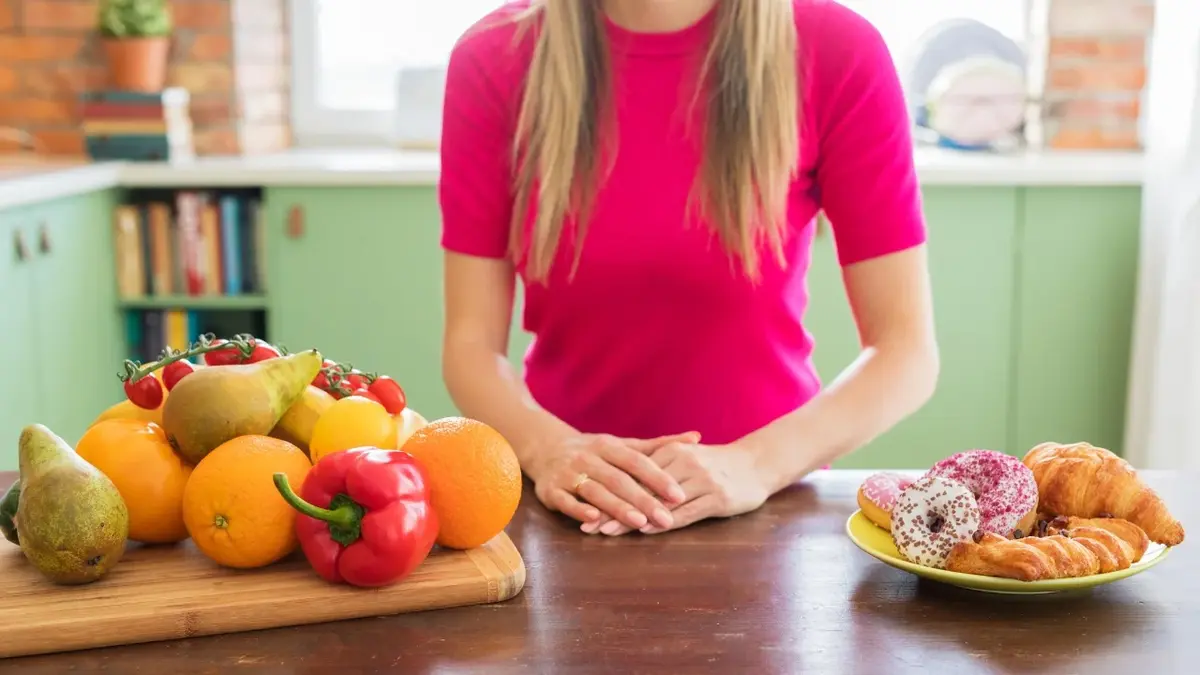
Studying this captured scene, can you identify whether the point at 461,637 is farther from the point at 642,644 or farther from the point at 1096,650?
the point at 1096,650

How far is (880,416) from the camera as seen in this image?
1.50 meters

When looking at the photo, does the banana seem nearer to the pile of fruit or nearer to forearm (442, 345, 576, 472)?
the pile of fruit

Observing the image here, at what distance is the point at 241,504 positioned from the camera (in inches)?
40.9

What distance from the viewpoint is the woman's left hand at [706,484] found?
4.07 ft

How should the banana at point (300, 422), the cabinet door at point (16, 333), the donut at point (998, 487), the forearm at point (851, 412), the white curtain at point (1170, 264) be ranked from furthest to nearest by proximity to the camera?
1. the white curtain at point (1170, 264)
2. the cabinet door at point (16, 333)
3. the forearm at point (851, 412)
4. the banana at point (300, 422)
5. the donut at point (998, 487)

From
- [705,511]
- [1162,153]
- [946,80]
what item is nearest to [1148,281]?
[1162,153]

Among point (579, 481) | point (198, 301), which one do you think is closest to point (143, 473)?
point (579, 481)

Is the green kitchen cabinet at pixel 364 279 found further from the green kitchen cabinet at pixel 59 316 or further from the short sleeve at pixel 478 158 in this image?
the short sleeve at pixel 478 158

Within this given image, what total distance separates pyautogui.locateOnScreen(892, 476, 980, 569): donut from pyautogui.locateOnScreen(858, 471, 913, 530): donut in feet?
0.19

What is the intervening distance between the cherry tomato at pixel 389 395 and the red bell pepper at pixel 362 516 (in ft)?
0.49

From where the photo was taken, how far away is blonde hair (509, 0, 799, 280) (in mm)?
1578

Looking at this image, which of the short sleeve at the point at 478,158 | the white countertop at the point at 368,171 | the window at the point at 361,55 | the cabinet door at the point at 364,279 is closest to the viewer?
the short sleeve at the point at 478,158

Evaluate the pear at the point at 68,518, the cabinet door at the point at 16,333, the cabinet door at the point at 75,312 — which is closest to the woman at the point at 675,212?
the pear at the point at 68,518

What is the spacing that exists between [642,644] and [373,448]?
0.80ft
